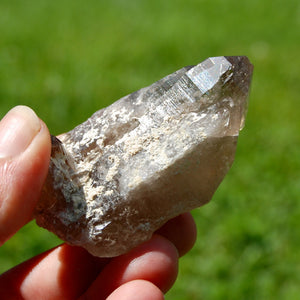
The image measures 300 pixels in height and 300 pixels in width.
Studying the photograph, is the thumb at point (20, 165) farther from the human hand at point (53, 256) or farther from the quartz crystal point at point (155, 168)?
the quartz crystal point at point (155, 168)

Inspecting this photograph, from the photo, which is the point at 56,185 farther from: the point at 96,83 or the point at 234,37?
the point at 234,37

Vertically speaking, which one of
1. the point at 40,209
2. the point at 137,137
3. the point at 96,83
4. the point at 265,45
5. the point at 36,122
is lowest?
the point at 265,45

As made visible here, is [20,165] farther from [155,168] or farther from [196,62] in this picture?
[196,62]

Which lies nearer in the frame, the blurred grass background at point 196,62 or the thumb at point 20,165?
the thumb at point 20,165

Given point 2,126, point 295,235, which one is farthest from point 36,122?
point 295,235

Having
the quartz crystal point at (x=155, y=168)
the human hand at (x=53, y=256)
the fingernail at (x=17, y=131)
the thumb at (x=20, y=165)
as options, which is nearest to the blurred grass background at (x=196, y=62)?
the human hand at (x=53, y=256)

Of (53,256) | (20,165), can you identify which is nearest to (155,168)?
(20,165)

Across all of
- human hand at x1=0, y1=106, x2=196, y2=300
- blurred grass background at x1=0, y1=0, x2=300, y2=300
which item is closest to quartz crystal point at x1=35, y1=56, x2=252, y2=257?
human hand at x1=0, y1=106, x2=196, y2=300

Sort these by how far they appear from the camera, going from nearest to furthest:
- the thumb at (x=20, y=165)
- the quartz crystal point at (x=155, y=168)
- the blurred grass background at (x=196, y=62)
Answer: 1. the thumb at (x=20, y=165)
2. the quartz crystal point at (x=155, y=168)
3. the blurred grass background at (x=196, y=62)
